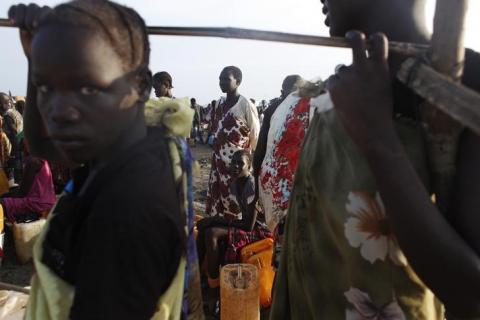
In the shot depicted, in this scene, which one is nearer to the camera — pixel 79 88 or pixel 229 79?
pixel 79 88

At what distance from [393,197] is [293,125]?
2.05m

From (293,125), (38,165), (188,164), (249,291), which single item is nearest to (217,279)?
(249,291)

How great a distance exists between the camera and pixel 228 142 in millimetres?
5188

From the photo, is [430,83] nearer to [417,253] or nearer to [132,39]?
[417,253]

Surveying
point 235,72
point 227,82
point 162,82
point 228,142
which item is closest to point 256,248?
point 228,142

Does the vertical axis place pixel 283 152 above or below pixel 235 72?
below

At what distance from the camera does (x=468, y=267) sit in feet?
2.98

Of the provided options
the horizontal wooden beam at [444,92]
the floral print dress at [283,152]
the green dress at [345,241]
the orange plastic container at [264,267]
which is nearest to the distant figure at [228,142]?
the orange plastic container at [264,267]

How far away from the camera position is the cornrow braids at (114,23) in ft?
3.02

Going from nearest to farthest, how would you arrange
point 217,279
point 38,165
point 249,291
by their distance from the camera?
point 249,291 < point 217,279 < point 38,165

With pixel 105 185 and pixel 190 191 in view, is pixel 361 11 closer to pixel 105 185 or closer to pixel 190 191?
pixel 190 191

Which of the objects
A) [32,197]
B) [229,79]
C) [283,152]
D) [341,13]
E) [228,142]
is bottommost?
[32,197]

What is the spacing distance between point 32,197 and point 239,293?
319 cm

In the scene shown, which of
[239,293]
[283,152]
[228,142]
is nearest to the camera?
[283,152]
